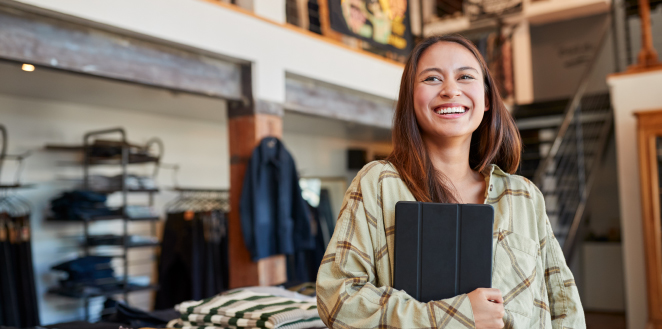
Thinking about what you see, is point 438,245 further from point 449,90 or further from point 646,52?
point 646,52

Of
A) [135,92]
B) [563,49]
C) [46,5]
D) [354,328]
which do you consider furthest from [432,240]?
[563,49]

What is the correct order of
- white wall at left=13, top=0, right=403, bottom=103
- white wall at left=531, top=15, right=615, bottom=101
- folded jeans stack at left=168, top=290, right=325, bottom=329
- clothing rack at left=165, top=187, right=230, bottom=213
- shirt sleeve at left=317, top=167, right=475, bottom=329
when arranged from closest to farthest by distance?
1. shirt sleeve at left=317, top=167, right=475, bottom=329
2. folded jeans stack at left=168, top=290, right=325, bottom=329
3. white wall at left=13, top=0, right=403, bottom=103
4. clothing rack at left=165, top=187, right=230, bottom=213
5. white wall at left=531, top=15, right=615, bottom=101

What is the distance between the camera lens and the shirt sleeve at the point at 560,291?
3.64 ft

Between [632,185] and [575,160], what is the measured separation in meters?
1.07

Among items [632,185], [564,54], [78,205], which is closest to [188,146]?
[78,205]

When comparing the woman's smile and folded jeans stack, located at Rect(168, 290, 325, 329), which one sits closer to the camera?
the woman's smile

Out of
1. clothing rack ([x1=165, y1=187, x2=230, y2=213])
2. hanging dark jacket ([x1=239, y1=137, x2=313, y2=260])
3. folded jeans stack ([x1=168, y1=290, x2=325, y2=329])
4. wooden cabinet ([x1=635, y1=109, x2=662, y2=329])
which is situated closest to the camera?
folded jeans stack ([x1=168, y1=290, x2=325, y2=329])

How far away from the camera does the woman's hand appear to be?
931 mm

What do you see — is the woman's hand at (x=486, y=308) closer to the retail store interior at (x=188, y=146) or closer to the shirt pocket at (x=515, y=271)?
the shirt pocket at (x=515, y=271)

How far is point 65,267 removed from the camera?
4.15 meters

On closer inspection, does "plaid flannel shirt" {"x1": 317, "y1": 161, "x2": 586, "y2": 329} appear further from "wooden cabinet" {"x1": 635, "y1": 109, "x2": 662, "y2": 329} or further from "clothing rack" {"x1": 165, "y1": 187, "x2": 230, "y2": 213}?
"clothing rack" {"x1": 165, "y1": 187, "x2": 230, "y2": 213}

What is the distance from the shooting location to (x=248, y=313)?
4.92 feet

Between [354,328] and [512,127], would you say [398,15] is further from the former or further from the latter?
[354,328]

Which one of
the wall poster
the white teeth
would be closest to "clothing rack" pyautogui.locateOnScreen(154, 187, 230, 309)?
the wall poster
